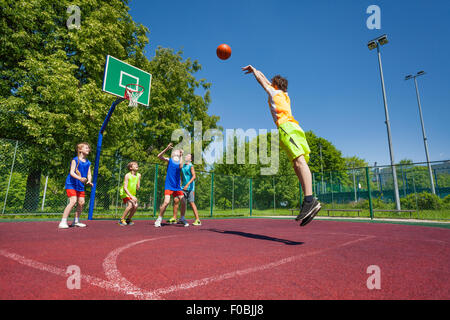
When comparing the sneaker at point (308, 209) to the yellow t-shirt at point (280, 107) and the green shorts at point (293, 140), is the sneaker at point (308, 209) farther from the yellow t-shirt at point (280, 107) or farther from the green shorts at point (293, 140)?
the yellow t-shirt at point (280, 107)

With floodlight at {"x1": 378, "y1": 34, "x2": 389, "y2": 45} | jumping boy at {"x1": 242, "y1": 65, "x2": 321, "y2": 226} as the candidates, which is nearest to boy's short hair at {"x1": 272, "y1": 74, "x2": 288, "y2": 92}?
jumping boy at {"x1": 242, "y1": 65, "x2": 321, "y2": 226}

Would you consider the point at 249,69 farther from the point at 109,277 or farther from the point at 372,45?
the point at 372,45

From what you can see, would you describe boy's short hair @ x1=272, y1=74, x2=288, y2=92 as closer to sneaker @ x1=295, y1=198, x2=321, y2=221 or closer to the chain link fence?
sneaker @ x1=295, y1=198, x2=321, y2=221

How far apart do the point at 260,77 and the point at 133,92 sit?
6796mm

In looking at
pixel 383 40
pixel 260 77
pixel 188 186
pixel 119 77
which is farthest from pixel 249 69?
pixel 383 40

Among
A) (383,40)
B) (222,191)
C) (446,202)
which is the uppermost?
(383,40)

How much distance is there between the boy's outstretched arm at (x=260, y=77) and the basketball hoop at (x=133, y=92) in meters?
6.24

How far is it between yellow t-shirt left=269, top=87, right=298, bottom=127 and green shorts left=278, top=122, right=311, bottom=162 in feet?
0.39

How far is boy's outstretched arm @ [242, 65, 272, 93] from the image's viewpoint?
411 centimetres

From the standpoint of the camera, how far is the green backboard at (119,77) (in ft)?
28.1

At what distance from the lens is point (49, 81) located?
37.0 feet

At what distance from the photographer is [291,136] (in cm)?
359

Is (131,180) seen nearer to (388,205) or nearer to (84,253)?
(84,253)
